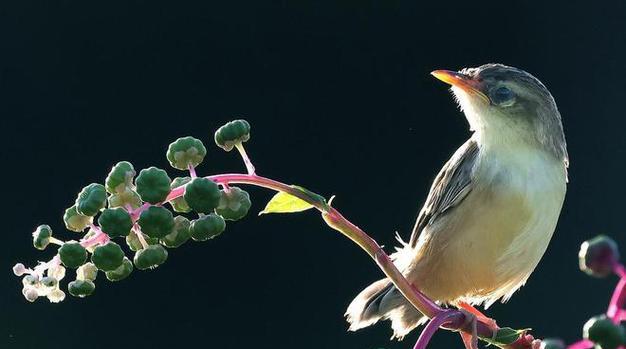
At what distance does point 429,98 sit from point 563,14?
0.67m

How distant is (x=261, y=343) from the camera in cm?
420

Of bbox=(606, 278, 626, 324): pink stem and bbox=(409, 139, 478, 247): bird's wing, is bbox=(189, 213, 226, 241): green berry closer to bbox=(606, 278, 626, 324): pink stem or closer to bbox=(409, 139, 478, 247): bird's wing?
bbox=(606, 278, 626, 324): pink stem

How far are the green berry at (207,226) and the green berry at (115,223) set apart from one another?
0.06 meters

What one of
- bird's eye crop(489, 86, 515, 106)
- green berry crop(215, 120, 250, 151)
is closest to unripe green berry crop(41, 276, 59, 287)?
green berry crop(215, 120, 250, 151)

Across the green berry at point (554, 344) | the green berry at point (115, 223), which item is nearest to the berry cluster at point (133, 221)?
the green berry at point (115, 223)

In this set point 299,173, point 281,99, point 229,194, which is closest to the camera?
point 229,194

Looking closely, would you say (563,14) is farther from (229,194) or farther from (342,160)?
(229,194)

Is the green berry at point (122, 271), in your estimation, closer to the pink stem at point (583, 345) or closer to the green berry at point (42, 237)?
the green berry at point (42, 237)

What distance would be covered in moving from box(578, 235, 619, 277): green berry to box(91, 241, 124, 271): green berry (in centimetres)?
38

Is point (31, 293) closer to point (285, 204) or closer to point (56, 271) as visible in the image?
point (56, 271)

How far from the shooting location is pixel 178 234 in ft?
2.95

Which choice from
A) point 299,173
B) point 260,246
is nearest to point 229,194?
point 299,173

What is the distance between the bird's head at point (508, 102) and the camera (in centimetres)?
200

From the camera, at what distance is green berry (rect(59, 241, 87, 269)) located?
850 millimetres
